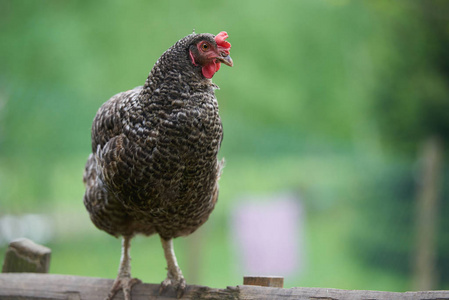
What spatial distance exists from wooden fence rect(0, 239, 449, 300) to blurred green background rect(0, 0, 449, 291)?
2630 mm

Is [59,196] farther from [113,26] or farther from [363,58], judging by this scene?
[363,58]

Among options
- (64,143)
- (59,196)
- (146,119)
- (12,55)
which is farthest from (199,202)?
(59,196)

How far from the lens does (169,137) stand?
2502 millimetres

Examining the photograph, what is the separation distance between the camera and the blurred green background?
5516 millimetres

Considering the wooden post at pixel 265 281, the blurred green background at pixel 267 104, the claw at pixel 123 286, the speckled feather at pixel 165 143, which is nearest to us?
the speckled feather at pixel 165 143

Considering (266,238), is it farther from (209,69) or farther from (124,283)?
(209,69)

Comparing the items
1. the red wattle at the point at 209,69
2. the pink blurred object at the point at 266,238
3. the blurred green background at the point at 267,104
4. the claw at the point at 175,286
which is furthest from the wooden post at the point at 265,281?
the pink blurred object at the point at 266,238

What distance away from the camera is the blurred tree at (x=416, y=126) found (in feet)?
19.0

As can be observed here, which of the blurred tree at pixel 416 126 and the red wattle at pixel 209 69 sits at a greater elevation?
the blurred tree at pixel 416 126

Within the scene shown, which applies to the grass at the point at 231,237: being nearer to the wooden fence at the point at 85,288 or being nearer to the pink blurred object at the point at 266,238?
the pink blurred object at the point at 266,238

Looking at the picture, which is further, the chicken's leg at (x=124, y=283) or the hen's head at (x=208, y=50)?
the chicken's leg at (x=124, y=283)

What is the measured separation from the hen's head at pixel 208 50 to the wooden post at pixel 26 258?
4.86 ft

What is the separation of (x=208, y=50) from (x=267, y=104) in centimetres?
381

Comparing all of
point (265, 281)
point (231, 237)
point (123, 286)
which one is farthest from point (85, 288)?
point (231, 237)
